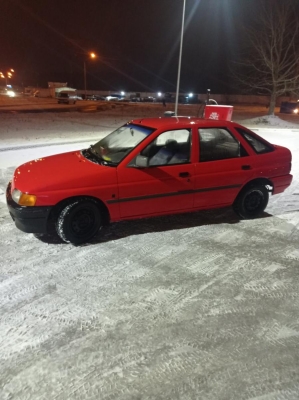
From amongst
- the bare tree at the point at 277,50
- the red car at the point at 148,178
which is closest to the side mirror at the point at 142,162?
the red car at the point at 148,178

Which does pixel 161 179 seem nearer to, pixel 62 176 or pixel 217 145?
pixel 217 145

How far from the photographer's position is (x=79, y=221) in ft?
14.2

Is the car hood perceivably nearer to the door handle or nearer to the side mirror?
the side mirror

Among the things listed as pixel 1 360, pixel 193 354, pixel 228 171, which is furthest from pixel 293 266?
pixel 1 360

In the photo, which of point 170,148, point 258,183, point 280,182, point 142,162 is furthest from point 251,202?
point 142,162

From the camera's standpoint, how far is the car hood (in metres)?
4.09

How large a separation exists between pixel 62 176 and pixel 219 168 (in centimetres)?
223

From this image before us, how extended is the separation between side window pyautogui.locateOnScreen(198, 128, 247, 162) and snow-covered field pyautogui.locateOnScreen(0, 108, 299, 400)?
3.46 ft

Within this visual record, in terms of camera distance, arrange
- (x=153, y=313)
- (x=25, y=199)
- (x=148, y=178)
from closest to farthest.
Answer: (x=153, y=313) < (x=25, y=199) < (x=148, y=178)

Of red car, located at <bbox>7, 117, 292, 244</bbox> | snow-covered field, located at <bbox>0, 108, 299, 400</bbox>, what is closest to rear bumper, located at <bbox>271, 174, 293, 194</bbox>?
red car, located at <bbox>7, 117, 292, 244</bbox>

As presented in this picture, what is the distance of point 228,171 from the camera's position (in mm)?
4949

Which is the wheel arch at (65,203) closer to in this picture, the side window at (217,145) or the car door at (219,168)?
the car door at (219,168)

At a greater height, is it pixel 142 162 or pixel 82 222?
pixel 142 162

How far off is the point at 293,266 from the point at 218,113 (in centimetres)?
978
